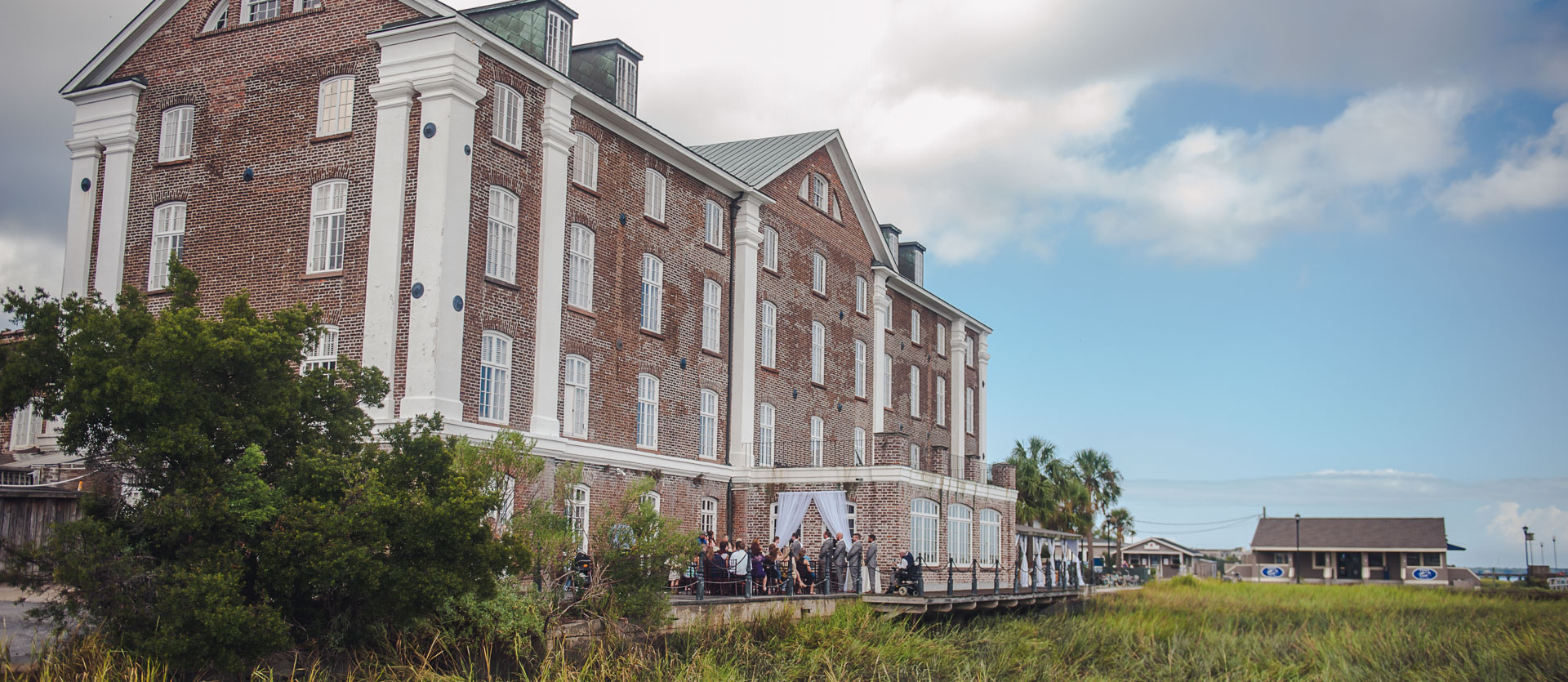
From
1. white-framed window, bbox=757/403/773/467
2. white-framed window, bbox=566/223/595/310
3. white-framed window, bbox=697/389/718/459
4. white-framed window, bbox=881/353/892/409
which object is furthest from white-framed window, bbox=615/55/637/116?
white-framed window, bbox=881/353/892/409

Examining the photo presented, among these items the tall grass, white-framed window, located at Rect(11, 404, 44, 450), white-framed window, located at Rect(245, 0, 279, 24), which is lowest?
the tall grass

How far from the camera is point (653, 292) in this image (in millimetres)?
27781

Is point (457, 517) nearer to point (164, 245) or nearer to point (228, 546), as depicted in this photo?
point (228, 546)

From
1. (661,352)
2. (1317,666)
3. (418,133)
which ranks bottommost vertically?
(1317,666)

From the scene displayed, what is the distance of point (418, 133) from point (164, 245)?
6267 mm

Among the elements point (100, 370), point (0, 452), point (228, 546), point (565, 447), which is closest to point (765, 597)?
point (565, 447)

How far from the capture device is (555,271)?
2400cm

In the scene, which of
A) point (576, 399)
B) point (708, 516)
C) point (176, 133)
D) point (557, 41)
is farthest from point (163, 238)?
point (708, 516)

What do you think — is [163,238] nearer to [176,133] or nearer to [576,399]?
[176,133]

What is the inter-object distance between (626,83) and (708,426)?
26.9 feet

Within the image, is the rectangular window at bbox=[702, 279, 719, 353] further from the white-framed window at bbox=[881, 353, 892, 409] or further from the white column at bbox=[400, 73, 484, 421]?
the white-framed window at bbox=[881, 353, 892, 409]

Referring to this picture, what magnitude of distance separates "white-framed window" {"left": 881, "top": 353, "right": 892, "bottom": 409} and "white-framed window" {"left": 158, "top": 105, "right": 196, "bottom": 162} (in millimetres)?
21374

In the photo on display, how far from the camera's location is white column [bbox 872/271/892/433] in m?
38.1

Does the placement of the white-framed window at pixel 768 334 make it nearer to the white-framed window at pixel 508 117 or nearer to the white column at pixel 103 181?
the white-framed window at pixel 508 117
